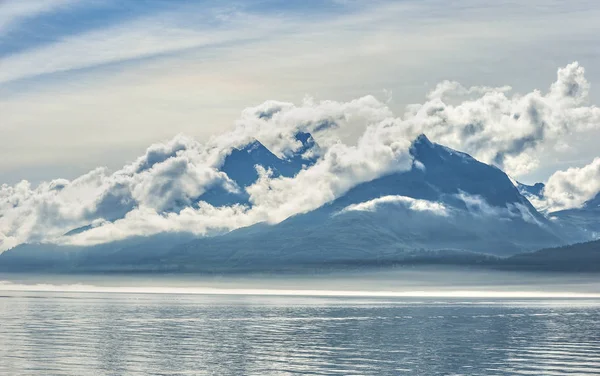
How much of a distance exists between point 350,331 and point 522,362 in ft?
193

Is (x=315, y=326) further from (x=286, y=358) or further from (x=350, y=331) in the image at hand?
(x=286, y=358)

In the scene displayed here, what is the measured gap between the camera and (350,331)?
557 ft

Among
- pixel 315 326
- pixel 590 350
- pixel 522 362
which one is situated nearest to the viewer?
pixel 522 362

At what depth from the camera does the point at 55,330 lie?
16488 centimetres

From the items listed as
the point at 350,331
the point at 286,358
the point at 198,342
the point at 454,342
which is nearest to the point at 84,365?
the point at 286,358

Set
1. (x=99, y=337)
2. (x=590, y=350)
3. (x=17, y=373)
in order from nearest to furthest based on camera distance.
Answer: (x=17, y=373) → (x=590, y=350) → (x=99, y=337)

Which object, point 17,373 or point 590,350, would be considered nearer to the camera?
point 17,373

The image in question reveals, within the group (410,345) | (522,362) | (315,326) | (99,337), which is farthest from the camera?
(315,326)

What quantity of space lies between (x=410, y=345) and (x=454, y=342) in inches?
346

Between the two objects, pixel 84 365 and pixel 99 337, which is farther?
pixel 99 337

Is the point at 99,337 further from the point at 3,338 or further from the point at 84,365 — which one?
the point at 84,365

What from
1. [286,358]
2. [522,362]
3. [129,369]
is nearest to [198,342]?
[286,358]

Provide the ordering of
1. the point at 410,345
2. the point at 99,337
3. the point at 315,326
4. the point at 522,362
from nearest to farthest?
1. the point at 522,362
2. the point at 410,345
3. the point at 99,337
4. the point at 315,326

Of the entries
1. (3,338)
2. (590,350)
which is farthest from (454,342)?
(3,338)
